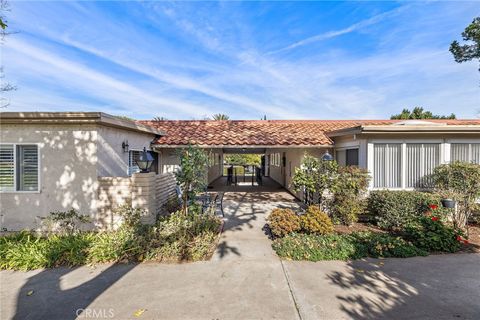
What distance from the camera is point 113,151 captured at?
25.8 feet

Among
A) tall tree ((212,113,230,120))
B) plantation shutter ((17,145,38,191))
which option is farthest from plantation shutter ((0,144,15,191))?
tall tree ((212,113,230,120))

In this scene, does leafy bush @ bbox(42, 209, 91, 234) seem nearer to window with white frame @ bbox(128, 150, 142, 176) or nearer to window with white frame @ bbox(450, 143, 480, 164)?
window with white frame @ bbox(128, 150, 142, 176)

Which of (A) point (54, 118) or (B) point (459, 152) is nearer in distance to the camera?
(A) point (54, 118)

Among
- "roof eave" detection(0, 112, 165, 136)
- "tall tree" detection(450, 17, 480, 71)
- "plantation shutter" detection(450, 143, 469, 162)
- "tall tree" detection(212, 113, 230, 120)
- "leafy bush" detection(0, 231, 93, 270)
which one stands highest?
"tall tree" detection(212, 113, 230, 120)

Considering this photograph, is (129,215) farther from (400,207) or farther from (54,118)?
(400,207)

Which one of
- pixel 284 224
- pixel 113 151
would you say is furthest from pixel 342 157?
pixel 113 151

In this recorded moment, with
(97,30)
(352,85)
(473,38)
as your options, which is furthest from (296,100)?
(97,30)

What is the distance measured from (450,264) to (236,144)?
8.10m

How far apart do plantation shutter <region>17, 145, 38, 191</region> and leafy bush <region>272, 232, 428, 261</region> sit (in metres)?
7.17

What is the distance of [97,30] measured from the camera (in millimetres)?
10617

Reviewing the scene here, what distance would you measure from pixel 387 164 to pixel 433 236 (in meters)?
3.32

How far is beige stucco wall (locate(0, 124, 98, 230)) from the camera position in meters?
7.00

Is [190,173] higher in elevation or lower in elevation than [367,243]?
higher

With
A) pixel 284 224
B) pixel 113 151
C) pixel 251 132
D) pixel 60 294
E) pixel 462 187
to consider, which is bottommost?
pixel 60 294
